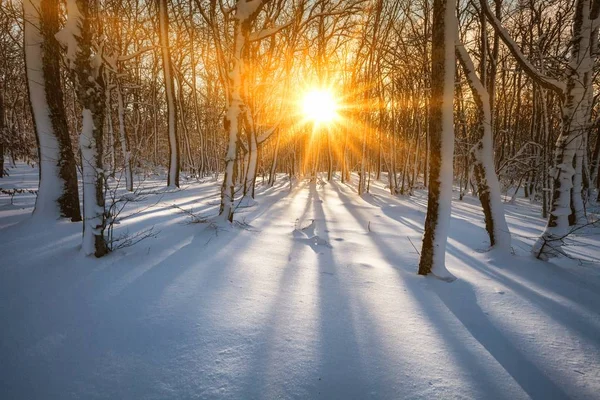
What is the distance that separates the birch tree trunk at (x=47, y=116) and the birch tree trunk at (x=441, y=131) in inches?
218

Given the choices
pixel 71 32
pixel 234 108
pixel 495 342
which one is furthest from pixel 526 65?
pixel 71 32

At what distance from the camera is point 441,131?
2.93 m

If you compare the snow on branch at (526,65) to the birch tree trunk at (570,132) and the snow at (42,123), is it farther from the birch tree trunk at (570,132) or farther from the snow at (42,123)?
the snow at (42,123)

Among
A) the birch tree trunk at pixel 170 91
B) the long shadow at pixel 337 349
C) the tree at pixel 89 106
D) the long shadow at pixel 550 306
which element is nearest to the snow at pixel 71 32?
the tree at pixel 89 106

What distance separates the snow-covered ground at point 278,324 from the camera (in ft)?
5.16

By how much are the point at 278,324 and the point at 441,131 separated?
104 inches

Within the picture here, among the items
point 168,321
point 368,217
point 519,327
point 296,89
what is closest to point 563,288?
point 519,327

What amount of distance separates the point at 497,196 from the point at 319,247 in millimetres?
2992

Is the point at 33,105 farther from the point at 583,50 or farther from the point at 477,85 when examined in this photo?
the point at 583,50

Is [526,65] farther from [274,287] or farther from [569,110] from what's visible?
[274,287]

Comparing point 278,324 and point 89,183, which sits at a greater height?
point 89,183

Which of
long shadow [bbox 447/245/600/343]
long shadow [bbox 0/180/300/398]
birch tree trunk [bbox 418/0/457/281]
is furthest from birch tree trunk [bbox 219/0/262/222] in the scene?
long shadow [bbox 447/245/600/343]

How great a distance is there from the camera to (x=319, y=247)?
4.42m

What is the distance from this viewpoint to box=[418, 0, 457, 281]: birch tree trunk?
2.80 metres
